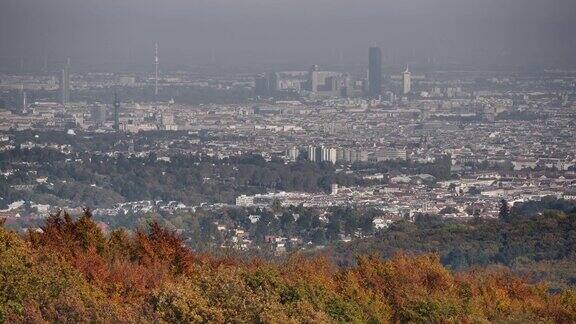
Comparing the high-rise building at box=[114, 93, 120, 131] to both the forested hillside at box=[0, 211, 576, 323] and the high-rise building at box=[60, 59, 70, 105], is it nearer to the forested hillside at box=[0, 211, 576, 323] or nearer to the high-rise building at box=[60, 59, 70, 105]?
the high-rise building at box=[60, 59, 70, 105]

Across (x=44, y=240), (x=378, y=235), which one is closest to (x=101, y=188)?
(x=378, y=235)

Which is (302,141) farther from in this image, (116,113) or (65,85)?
(65,85)

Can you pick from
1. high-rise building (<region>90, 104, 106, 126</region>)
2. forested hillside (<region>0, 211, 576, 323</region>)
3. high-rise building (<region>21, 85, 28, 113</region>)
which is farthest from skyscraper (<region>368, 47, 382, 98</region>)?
forested hillside (<region>0, 211, 576, 323</region>)

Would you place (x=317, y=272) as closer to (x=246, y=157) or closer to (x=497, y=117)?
(x=246, y=157)

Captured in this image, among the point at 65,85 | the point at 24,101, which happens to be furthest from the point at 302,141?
the point at 65,85

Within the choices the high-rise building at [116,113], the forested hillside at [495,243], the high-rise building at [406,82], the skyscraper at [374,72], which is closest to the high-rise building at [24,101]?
the high-rise building at [116,113]
